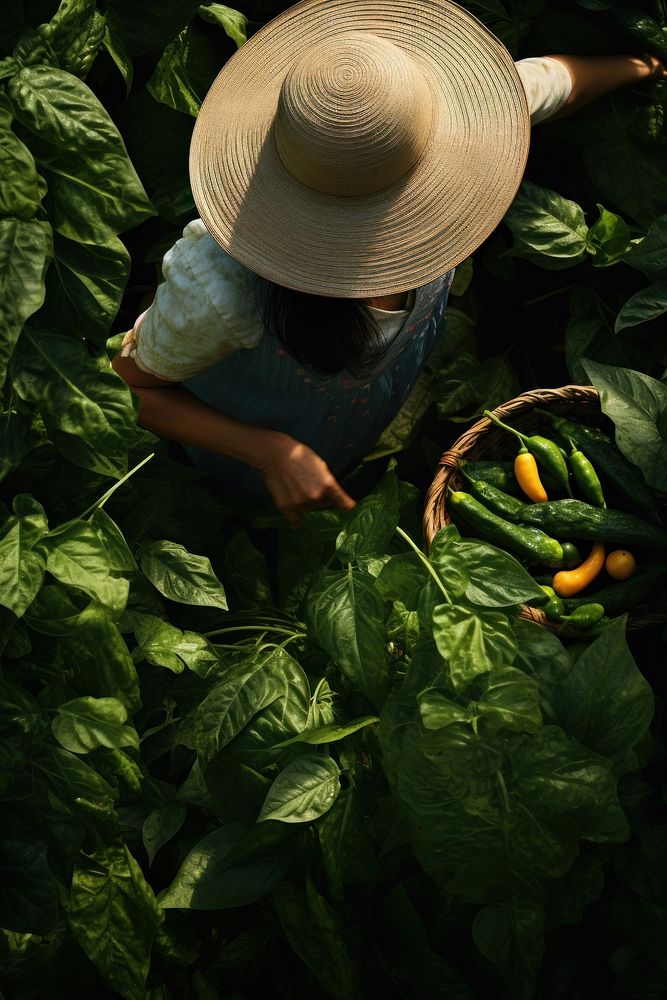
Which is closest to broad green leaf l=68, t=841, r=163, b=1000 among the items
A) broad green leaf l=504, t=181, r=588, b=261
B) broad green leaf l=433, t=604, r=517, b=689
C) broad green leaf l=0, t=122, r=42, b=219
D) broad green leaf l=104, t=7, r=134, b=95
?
broad green leaf l=433, t=604, r=517, b=689

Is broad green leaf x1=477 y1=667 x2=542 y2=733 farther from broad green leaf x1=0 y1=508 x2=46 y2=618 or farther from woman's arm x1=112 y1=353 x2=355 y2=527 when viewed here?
broad green leaf x1=0 y1=508 x2=46 y2=618

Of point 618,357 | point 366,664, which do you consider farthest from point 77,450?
point 618,357

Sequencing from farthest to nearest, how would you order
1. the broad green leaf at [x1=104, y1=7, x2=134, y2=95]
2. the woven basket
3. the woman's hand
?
the woven basket < the woman's hand < the broad green leaf at [x1=104, y1=7, x2=134, y2=95]

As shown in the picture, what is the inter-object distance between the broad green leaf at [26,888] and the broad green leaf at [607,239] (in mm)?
1318

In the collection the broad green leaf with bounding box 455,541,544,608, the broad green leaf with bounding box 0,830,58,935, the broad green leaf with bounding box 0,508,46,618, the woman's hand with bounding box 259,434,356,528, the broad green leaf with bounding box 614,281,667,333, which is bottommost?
the broad green leaf with bounding box 0,830,58,935

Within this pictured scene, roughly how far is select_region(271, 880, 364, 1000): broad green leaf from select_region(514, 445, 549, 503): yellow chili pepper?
0.75 metres

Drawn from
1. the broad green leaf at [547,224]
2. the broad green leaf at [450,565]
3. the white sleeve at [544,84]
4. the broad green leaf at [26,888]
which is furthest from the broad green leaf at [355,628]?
the white sleeve at [544,84]

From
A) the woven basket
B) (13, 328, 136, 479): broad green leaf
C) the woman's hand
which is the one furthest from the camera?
the woven basket

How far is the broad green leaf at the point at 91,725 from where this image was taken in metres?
1.18

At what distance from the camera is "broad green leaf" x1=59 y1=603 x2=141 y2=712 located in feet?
4.05

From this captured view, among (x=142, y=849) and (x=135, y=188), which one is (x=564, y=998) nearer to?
(x=142, y=849)

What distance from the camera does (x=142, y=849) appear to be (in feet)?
5.00

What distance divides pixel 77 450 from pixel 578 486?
906 mm

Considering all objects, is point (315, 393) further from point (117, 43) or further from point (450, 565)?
point (117, 43)
